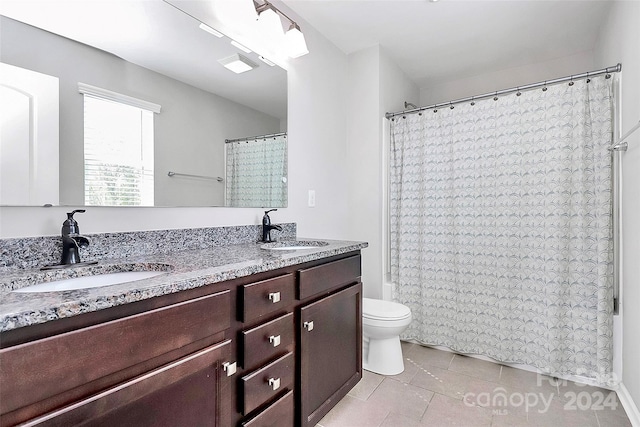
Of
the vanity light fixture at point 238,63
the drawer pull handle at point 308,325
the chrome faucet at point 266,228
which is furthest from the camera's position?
the chrome faucet at point 266,228

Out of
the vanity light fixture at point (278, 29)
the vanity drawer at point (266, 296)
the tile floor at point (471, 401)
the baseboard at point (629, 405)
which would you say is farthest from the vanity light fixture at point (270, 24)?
the baseboard at point (629, 405)

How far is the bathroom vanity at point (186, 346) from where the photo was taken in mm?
628

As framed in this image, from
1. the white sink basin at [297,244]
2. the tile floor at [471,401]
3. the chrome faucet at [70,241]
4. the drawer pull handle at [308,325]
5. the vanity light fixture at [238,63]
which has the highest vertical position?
the vanity light fixture at [238,63]

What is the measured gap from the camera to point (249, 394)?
107 cm

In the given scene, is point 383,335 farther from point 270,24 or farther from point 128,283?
point 270,24

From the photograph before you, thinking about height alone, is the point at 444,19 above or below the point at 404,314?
above

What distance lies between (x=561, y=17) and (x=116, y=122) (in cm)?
276

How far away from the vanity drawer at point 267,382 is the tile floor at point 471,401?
551 millimetres

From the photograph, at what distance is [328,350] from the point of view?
153 cm

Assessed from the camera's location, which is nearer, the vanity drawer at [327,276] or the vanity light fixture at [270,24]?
the vanity drawer at [327,276]

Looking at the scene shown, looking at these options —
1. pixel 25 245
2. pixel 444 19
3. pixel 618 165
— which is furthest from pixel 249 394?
pixel 444 19

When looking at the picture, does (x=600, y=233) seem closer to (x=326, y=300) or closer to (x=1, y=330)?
(x=326, y=300)

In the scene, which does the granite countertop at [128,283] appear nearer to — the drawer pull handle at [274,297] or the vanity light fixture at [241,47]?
the drawer pull handle at [274,297]

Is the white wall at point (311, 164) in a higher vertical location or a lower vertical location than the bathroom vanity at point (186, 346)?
higher
